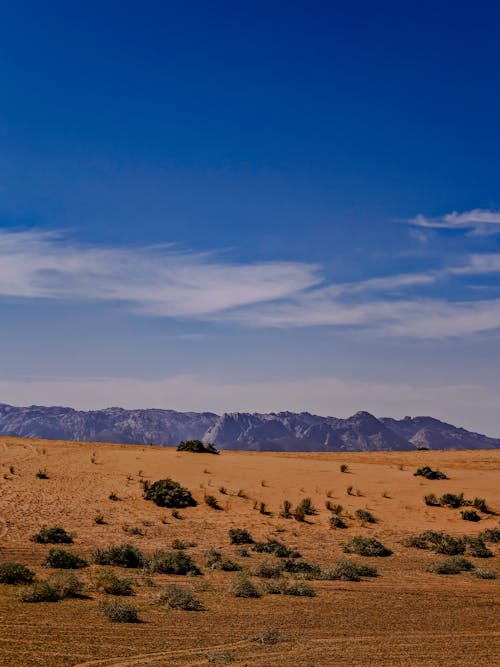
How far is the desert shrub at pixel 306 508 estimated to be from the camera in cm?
2859

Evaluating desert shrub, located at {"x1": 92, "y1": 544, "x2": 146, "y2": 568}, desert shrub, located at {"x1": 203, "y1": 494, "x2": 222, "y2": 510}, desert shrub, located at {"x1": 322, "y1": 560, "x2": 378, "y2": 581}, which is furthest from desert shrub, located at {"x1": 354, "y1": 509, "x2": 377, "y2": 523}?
desert shrub, located at {"x1": 92, "y1": 544, "x2": 146, "y2": 568}

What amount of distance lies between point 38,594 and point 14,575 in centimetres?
183

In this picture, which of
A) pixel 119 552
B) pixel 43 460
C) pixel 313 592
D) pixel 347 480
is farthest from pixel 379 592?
pixel 43 460

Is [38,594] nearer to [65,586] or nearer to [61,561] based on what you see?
[65,586]

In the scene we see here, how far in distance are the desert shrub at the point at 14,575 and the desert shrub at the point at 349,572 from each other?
7.87 meters

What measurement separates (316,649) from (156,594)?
492 centimetres

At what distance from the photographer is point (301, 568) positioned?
18.3 metres

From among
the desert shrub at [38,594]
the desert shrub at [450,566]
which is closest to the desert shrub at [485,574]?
the desert shrub at [450,566]

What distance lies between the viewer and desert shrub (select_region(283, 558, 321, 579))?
17.7 m

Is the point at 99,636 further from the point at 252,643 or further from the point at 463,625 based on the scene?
the point at 463,625

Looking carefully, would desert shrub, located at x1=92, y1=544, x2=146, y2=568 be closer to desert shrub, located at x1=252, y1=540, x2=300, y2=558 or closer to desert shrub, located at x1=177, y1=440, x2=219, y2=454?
desert shrub, located at x1=252, y1=540, x2=300, y2=558

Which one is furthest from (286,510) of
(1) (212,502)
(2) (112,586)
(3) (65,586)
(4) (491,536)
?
(3) (65,586)

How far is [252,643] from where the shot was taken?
36.9ft

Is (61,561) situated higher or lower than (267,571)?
higher
